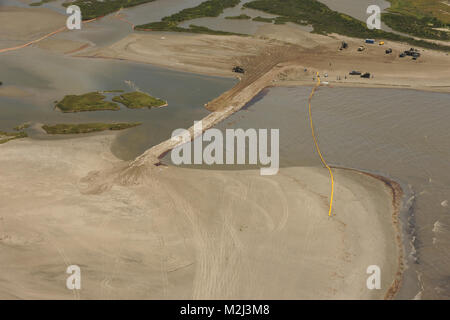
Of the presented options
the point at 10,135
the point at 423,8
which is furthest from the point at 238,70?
the point at 423,8

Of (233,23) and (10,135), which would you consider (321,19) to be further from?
(10,135)

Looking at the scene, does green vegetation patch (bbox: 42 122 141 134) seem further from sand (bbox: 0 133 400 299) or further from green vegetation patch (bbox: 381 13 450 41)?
green vegetation patch (bbox: 381 13 450 41)

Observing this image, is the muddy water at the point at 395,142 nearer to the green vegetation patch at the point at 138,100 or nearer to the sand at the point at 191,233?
the sand at the point at 191,233

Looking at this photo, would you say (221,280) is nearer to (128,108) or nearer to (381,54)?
(128,108)

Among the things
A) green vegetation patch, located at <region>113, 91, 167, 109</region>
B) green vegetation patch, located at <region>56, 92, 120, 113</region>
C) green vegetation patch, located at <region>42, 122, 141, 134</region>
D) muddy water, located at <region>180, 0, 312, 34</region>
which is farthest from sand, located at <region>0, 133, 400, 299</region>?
muddy water, located at <region>180, 0, 312, 34</region>

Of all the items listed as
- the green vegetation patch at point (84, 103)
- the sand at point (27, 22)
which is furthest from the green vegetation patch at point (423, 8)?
the sand at point (27, 22)

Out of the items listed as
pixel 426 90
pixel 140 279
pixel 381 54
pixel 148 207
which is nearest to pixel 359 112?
pixel 426 90

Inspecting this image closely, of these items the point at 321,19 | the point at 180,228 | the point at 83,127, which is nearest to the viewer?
the point at 180,228
